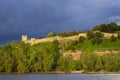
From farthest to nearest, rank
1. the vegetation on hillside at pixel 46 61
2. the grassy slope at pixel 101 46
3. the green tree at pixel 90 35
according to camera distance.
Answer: the green tree at pixel 90 35 < the grassy slope at pixel 101 46 < the vegetation on hillside at pixel 46 61

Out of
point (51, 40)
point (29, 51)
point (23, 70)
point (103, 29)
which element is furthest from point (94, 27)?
point (23, 70)

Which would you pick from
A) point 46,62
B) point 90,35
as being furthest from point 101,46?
point 46,62

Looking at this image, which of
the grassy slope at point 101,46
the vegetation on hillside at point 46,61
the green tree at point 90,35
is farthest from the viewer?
the green tree at point 90,35

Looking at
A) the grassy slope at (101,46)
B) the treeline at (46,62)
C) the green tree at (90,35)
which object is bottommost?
the treeline at (46,62)

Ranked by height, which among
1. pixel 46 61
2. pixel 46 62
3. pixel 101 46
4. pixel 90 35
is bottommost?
pixel 46 62

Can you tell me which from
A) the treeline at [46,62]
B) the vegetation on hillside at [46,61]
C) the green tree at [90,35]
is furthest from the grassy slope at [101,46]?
the treeline at [46,62]

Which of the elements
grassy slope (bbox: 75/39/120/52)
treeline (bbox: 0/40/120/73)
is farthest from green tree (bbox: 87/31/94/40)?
treeline (bbox: 0/40/120/73)

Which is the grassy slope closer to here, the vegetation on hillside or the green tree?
the green tree

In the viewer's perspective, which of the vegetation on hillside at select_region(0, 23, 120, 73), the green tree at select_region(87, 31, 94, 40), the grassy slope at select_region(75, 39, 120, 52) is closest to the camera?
the vegetation on hillside at select_region(0, 23, 120, 73)

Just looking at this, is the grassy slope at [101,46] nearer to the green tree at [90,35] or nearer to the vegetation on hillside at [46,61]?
the green tree at [90,35]

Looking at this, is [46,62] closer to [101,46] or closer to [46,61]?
[46,61]

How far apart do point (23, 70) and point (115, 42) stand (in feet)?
175

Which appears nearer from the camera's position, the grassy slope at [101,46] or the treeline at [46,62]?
the treeline at [46,62]

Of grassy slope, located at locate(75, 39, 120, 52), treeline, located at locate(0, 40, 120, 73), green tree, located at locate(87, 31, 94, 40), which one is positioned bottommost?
treeline, located at locate(0, 40, 120, 73)
